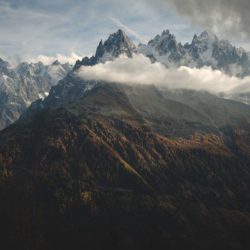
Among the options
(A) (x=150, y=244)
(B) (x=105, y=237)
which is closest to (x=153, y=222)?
(A) (x=150, y=244)

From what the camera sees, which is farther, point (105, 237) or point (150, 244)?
point (150, 244)

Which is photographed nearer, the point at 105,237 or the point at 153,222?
the point at 105,237

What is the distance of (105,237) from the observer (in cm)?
14512

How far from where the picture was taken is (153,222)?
6358 inches

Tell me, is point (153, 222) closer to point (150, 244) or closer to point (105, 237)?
point (150, 244)

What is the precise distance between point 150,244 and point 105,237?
19008 millimetres

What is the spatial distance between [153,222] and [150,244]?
882 cm

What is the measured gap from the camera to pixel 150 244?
15550 cm
